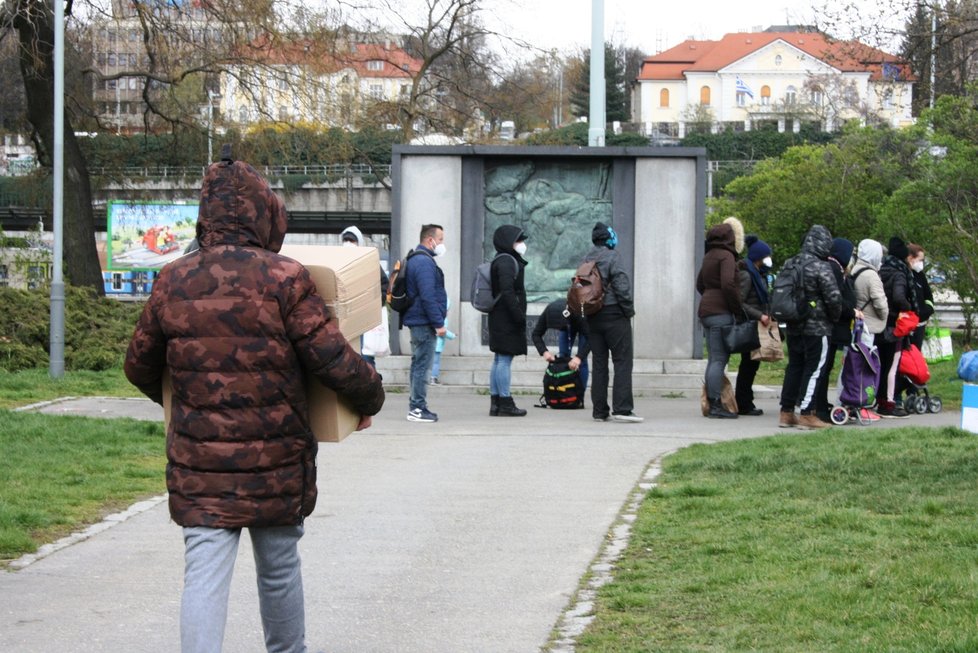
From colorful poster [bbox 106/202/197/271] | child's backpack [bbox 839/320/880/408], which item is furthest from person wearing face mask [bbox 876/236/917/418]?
colorful poster [bbox 106/202/197/271]

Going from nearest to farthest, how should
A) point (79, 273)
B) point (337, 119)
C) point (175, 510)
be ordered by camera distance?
point (175, 510) < point (79, 273) < point (337, 119)

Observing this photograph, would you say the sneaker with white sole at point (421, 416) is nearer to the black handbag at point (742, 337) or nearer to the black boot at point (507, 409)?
the black boot at point (507, 409)

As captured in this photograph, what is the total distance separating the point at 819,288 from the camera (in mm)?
13039

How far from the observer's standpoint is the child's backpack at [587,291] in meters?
13.5

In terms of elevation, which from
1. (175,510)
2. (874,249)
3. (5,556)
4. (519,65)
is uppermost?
(519,65)

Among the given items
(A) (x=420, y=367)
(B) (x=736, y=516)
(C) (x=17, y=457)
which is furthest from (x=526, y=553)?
(A) (x=420, y=367)

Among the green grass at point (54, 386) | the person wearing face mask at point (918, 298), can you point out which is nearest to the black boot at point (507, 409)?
the person wearing face mask at point (918, 298)

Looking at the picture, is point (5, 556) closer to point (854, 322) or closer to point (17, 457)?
point (17, 457)

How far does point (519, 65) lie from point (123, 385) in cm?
2201

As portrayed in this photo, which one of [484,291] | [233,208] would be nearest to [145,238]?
[484,291]

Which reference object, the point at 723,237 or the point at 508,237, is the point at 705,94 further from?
the point at 508,237

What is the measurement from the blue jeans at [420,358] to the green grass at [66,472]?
261 cm

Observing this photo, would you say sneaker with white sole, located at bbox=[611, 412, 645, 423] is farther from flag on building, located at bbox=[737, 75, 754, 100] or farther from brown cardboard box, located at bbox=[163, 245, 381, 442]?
flag on building, located at bbox=[737, 75, 754, 100]

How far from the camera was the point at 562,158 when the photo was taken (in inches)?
699
